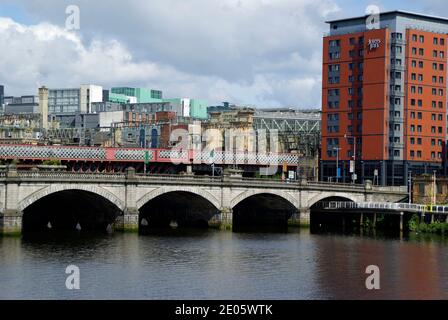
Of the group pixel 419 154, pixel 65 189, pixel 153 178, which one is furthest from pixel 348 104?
pixel 65 189

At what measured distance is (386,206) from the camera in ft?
461

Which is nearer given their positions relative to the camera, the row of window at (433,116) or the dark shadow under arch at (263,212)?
the dark shadow under arch at (263,212)

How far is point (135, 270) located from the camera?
8806 cm

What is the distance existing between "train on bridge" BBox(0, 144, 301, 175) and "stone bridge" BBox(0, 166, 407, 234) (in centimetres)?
2015

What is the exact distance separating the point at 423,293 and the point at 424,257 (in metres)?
24.6

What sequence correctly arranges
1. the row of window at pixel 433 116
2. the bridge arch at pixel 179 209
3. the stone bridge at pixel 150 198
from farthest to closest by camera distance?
the row of window at pixel 433 116 → the bridge arch at pixel 179 209 → the stone bridge at pixel 150 198

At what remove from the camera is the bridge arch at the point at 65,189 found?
113m

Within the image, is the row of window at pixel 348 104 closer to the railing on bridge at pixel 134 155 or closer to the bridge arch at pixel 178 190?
the railing on bridge at pixel 134 155

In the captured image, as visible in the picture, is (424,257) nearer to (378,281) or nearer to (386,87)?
(378,281)

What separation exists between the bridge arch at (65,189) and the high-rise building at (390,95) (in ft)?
189

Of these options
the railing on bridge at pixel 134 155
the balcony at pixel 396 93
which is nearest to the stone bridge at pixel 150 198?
the railing on bridge at pixel 134 155

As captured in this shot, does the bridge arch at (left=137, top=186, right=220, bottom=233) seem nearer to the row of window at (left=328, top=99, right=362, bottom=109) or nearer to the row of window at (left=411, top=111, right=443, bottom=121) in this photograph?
the row of window at (left=328, top=99, right=362, bottom=109)

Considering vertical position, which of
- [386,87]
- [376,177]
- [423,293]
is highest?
[386,87]

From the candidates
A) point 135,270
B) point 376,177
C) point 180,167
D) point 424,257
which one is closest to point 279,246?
point 424,257
